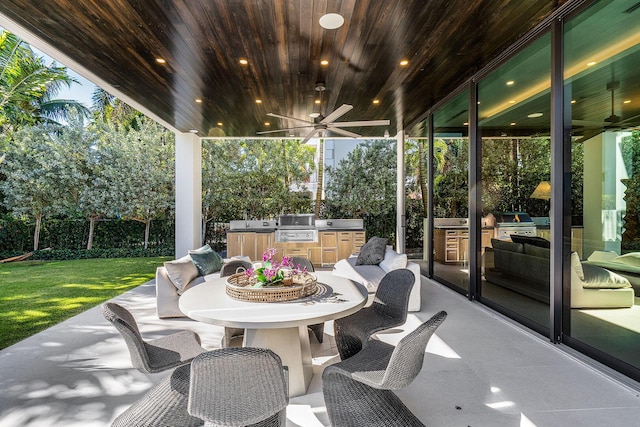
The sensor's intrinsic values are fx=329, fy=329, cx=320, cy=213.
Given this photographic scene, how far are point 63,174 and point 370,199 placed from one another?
25.1 ft

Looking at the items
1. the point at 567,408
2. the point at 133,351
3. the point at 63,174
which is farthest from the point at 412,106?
the point at 63,174

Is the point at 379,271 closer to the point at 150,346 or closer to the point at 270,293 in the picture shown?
the point at 270,293

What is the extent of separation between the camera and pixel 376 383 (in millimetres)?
1570

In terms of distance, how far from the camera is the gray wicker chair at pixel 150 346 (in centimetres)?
165

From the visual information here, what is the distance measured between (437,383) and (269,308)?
4.54 ft

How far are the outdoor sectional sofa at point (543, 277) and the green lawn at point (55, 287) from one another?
5134mm

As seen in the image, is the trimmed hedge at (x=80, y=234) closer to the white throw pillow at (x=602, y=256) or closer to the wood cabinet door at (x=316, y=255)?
the wood cabinet door at (x=316, y=255)

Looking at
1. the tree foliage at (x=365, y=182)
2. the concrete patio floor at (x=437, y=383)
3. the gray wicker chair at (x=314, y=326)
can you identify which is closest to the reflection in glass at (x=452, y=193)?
the concrete patio floor at (x=437, y=383)

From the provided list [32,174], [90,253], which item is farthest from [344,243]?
[32,174]

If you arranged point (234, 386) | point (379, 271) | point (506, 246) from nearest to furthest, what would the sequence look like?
point (234, 386) → point (506, 246) → point (379, 271)

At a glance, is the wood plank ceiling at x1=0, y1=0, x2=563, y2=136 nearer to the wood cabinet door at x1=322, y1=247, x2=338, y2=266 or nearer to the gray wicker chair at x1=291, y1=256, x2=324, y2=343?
the gray wicker chair at x1=291, y1=256, x2=324, y2=343

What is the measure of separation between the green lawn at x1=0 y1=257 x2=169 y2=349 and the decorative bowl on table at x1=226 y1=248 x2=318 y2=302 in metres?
2.56

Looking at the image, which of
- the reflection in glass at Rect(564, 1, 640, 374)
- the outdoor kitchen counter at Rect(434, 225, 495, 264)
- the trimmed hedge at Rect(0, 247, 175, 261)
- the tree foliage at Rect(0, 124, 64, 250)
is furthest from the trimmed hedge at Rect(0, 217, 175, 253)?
the reflection in glass at Rect(564, 1, 640, 374)

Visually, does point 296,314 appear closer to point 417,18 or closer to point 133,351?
point 133,351
